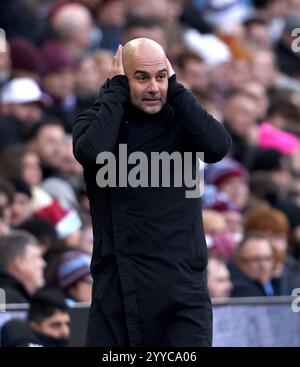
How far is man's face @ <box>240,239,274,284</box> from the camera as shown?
11.5m

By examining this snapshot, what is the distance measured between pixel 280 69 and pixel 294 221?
546 centimetres

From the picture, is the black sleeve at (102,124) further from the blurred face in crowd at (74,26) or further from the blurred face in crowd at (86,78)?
the blurred face in crowd at (74,26)

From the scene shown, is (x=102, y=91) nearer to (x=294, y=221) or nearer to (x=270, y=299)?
(x=270, y=299)

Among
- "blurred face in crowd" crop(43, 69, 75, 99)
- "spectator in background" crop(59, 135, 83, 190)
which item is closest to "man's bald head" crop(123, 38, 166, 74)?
"spectator in background" crop(59, 135, 83, 190)

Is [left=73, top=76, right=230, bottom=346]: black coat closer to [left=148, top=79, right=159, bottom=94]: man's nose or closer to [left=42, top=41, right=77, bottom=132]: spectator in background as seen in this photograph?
[left=148, top=79, right=159, bottom=94]: man's nose

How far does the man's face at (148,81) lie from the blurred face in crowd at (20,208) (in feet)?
14.1

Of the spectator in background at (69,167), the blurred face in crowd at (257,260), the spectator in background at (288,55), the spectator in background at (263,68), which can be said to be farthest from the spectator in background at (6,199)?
the spectator in background at (288,55)

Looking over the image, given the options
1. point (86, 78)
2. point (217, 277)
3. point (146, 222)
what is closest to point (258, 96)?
point (86, 78)

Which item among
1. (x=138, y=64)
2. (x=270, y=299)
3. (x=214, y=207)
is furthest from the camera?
(x=214, y=207)

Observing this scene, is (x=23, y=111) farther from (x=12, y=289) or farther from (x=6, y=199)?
(x=12, y=289)

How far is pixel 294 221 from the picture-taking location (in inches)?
512

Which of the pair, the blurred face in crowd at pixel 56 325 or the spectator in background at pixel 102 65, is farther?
the spectator in background at pixel 102 65

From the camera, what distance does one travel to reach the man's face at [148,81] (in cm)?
695
